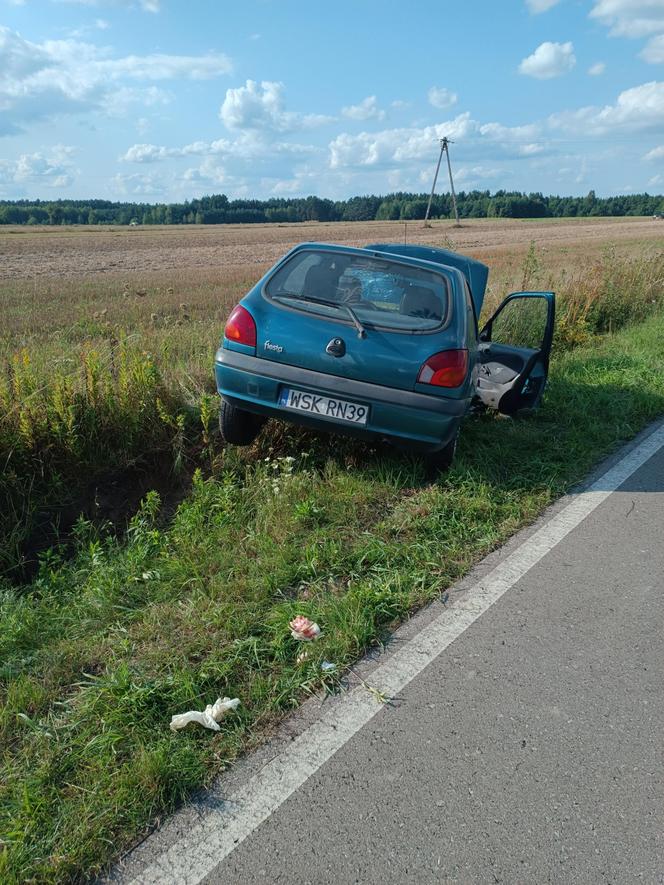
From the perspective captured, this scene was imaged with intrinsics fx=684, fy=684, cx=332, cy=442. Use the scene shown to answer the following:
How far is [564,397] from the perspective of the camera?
23.0 ft

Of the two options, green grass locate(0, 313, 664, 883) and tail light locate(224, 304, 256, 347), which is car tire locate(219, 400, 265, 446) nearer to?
green grass locate(0, 313, 664, 883)

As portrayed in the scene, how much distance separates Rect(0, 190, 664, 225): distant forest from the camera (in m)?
88.9

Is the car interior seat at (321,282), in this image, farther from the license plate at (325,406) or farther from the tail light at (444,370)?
the tail light at (444,370)

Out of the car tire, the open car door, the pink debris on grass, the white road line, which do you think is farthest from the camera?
the open car door

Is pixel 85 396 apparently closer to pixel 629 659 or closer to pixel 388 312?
pixel 388 312

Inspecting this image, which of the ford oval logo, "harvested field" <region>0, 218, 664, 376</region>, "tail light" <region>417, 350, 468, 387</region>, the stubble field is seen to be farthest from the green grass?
"harvested field" <region>0, 218, 664, 376</region>

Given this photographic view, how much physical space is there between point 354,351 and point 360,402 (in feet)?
1.09

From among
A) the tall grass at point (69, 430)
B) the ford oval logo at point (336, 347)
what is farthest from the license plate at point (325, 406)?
the tall grass at point (69, 430)

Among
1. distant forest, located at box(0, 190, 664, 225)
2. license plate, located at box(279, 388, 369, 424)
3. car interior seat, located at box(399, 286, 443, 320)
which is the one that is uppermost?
distant forest, located at box(0, 190, 664, 225)

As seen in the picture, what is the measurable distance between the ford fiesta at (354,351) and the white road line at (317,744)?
3.74 ft

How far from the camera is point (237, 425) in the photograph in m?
5.02

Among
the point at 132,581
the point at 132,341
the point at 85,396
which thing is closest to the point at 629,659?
the point at 132,581

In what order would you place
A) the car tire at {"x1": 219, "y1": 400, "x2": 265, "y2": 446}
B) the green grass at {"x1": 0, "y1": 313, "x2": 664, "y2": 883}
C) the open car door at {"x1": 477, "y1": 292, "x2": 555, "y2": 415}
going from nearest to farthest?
1. the green grass at {"x1": 0, "y1": 313, "x2": 664, "y2": 883}
2. the car tire at {"x1": 219, "y1": 400, "x2": 265, "y2": 446}
3. the open car door at {"x1": 477, "y1": 292, "x2": 555, "y2": 415}

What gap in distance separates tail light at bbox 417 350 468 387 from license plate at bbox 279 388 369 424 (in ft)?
1.47
